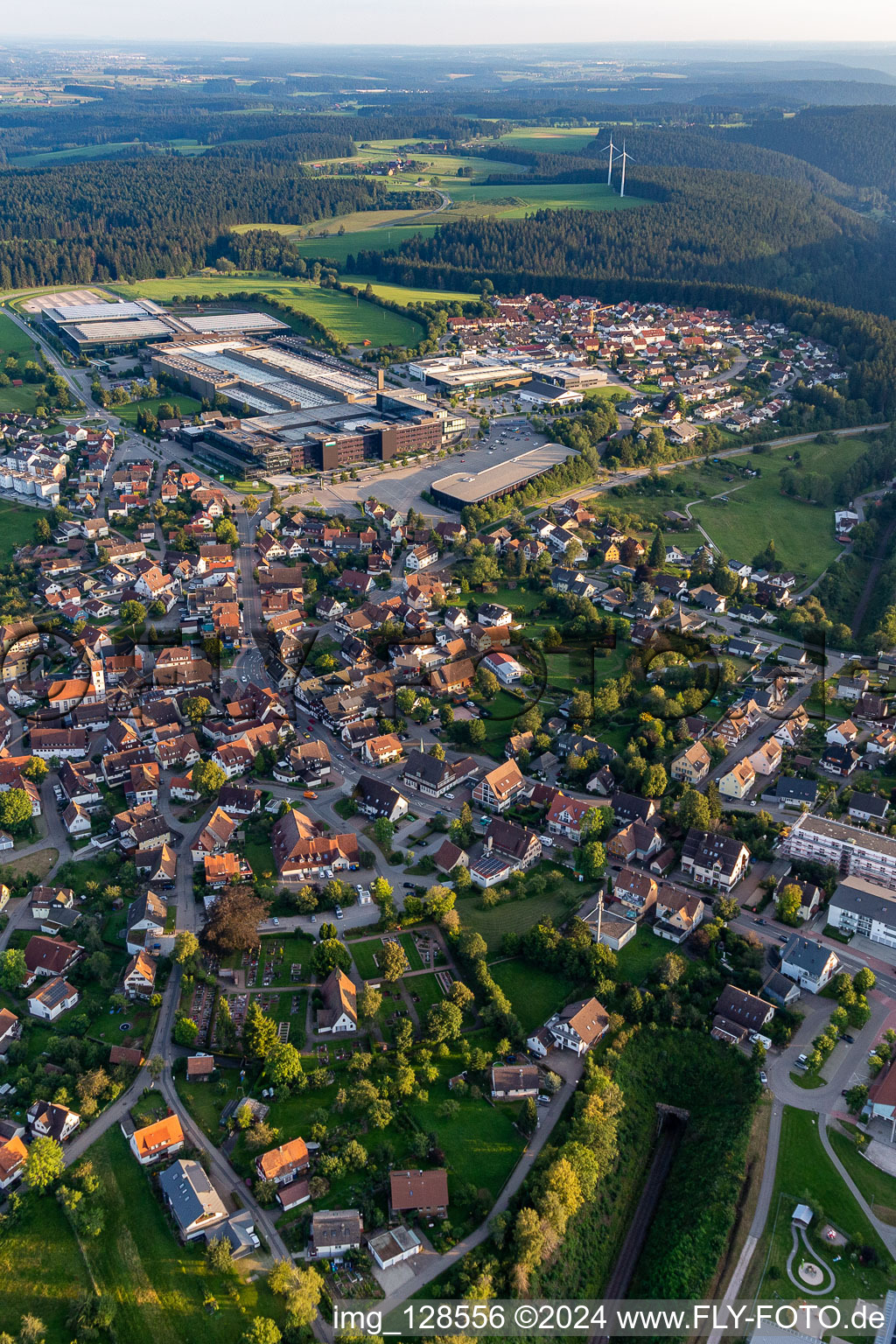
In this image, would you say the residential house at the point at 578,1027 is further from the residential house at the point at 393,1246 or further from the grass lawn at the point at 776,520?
the grass lawn at the point at 776,520

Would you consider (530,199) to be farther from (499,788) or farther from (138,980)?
(138,980)

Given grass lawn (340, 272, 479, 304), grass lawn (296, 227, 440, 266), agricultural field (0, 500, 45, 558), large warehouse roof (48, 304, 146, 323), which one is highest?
grass lawn (296, 227, 440, 266)

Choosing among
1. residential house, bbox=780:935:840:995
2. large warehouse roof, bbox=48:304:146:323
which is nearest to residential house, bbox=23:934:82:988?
residential house, bbox=780:935:840:995

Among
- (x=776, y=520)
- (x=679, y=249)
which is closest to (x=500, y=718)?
(x=776, y=520)

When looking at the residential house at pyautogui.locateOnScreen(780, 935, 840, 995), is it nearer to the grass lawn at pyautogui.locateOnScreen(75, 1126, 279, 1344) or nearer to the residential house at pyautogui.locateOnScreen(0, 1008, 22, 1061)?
the grass lawn at pyautogui.locateOnScreen(75, 1126, 279, 1344)

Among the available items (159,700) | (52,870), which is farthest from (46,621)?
(52,870)

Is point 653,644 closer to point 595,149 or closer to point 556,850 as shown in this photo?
point 556,850

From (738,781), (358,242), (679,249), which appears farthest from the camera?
(358,242)
